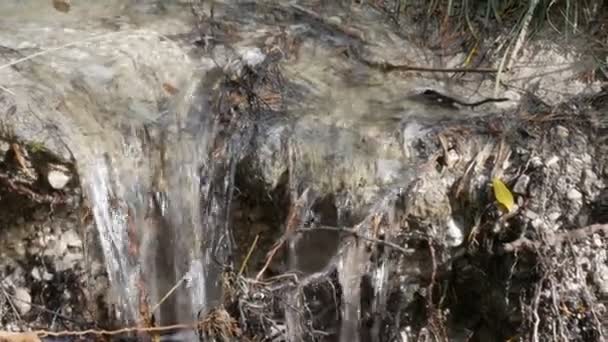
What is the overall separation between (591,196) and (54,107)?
1.70 metres

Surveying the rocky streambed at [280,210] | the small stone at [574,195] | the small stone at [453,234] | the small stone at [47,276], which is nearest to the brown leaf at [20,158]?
the rocky streambed at [280,210]

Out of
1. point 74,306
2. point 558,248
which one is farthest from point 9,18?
point 558,248

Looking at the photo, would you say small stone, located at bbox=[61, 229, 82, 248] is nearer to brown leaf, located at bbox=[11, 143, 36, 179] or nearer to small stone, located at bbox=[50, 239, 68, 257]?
small stone, located at bbox=[50, 239, 68, 257]

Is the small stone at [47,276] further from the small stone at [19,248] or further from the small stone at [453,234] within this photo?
the small stone at [453,234]

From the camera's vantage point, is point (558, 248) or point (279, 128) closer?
point (558, 248)

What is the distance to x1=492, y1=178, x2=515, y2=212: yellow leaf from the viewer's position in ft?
8.68

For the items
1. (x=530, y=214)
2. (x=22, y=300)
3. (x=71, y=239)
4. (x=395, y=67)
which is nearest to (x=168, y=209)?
(x=71, y=239)

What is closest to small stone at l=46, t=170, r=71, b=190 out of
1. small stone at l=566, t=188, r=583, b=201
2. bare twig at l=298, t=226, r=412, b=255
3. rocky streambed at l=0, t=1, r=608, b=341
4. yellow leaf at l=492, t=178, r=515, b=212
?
rocky streambed at l=0, t=1, r=608, b=341

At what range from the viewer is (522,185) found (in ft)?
8.83

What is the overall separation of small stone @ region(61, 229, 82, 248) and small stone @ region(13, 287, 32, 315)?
0.20 m

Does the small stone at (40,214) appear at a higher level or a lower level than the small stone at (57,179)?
lower

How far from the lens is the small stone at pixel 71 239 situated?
2.78 m

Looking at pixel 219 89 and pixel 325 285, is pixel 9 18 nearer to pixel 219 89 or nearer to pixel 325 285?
pixel 219 89

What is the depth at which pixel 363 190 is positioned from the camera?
2783 millimetres
